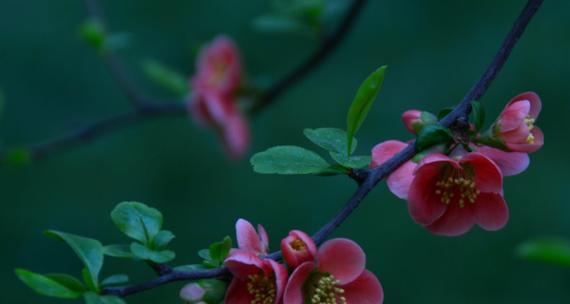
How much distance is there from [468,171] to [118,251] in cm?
34

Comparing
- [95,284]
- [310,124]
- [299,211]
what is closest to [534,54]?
[310,124]

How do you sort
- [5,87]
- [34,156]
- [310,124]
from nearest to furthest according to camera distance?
[34,156]
[310,124]
[5,87]

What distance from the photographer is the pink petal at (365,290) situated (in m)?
0.85

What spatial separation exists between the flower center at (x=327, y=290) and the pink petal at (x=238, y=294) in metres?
0.06

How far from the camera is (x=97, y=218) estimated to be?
2932mm

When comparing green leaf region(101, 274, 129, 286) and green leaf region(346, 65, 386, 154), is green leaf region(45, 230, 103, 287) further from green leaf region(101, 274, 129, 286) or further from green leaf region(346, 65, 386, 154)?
green leaf region(346, 65, 386, 154)

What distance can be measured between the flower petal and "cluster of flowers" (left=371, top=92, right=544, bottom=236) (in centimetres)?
14

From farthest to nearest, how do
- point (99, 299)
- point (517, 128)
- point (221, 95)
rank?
point (221, 95)
point (517, 128)
point (99, 299)

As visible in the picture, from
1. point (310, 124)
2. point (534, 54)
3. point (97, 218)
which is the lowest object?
point (97, 218)

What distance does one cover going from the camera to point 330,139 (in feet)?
2.85

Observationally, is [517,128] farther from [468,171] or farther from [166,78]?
[166,78]

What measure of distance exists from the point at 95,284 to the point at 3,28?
2.93 meters

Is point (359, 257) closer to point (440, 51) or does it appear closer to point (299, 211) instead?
point (299, 211)

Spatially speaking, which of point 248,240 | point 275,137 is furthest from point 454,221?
point 275,137
